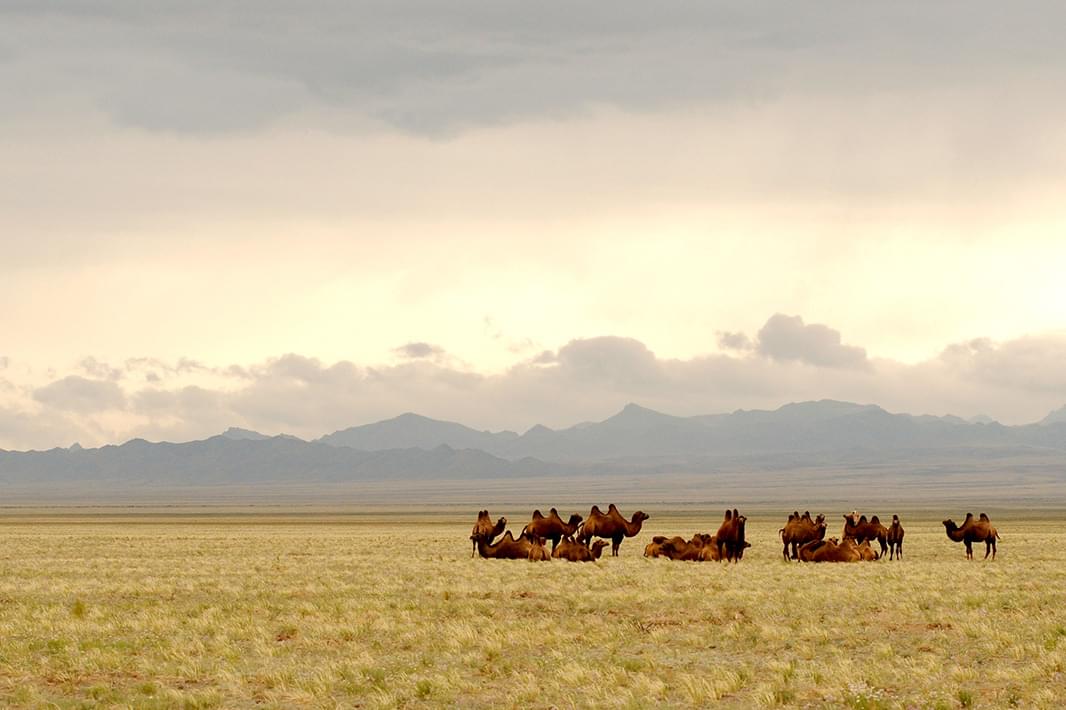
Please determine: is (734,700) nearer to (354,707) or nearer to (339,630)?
(354,707)

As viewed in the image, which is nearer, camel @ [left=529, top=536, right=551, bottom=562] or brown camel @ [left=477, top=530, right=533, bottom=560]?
camel @ [left=529, top=536, right=551, bottom=562]

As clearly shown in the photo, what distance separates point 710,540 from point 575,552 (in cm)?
408

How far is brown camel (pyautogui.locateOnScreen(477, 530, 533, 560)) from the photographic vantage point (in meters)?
37.9

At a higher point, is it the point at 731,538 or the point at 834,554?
the point at 731,538

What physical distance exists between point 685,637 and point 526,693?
Result: 5.00 metres

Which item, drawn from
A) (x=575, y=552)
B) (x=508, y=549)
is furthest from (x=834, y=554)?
(x=508, y=549)


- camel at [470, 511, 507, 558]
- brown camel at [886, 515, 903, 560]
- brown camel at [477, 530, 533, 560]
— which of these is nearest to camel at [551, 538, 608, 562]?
brown camel at [477, 530, 533, 560]

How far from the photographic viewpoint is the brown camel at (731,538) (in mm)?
35938

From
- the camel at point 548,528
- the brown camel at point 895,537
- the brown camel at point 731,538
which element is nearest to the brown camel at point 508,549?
the camel at point 548,528

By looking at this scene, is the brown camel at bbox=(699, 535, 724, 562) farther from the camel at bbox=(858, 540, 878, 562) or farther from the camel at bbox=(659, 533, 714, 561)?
the camel at bbox=(858, 540, 878, 562)

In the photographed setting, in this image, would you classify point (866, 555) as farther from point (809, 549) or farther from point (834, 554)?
point (809, 549)

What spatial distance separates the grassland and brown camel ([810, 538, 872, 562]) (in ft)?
5.81

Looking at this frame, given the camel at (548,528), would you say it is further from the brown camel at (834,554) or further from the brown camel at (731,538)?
the brown camel at (834,554)

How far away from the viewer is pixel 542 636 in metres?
21.0
